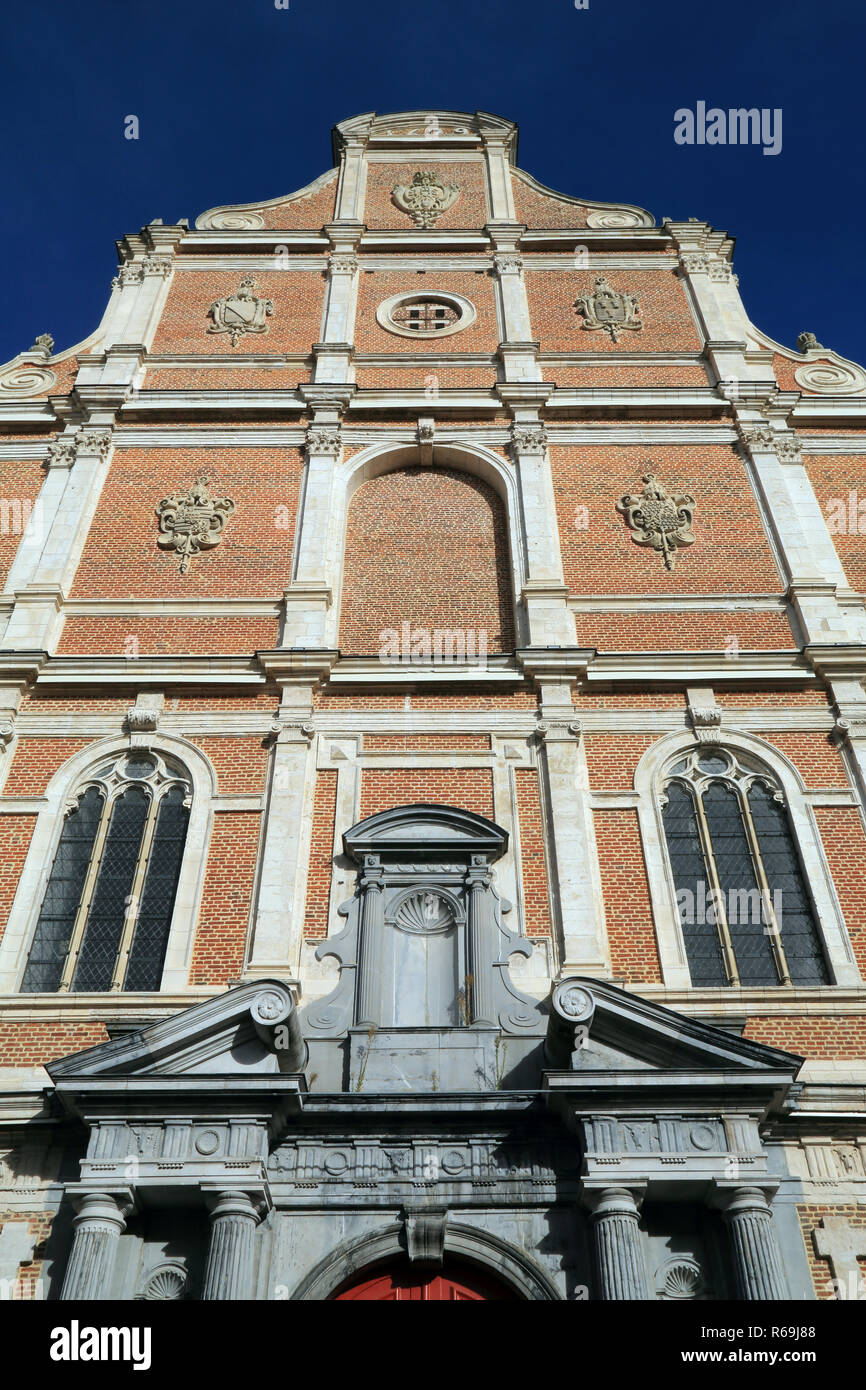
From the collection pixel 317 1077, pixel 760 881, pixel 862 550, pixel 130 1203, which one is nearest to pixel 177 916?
pixel 317 1077

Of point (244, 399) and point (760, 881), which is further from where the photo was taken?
point (244, 399)

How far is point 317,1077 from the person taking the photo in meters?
10.2

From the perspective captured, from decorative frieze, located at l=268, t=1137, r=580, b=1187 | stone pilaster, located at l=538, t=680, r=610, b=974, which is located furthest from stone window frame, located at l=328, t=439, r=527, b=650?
decorative frieze, located at l=268, t=1137, r=580, b=1187

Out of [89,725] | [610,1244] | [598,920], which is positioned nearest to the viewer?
[610,1244]

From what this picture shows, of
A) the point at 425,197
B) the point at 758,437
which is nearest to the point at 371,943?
the point at 758,437

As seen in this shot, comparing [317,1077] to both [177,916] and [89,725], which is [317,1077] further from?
[89,725]

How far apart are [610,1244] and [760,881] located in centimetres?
441

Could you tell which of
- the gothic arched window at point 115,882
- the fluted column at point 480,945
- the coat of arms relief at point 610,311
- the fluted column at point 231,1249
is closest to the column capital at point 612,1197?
Result: the fluted column at point 480,945

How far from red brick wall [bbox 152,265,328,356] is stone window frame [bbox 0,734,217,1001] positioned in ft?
26.3

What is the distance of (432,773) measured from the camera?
1265 cm

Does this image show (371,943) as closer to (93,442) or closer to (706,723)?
(706,723)

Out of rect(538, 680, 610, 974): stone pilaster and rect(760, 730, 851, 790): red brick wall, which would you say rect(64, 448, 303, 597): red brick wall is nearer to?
rect(538, 680, 610, 974): stone pilaster

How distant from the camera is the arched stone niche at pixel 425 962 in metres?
10.2

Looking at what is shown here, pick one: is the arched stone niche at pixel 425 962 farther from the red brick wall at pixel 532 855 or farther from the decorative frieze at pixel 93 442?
the decorative frieze at pixel 93 442
